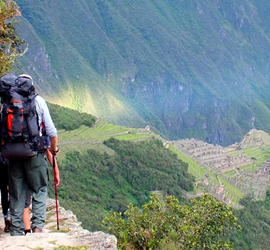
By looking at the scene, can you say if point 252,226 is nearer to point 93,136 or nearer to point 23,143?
point 93,136

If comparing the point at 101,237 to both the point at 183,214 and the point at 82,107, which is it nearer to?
the point at 183,214

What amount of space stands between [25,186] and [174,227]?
369 centimetres

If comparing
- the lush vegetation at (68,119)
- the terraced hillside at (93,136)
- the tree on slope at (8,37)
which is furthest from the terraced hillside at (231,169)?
the tree on slope at (8,37)

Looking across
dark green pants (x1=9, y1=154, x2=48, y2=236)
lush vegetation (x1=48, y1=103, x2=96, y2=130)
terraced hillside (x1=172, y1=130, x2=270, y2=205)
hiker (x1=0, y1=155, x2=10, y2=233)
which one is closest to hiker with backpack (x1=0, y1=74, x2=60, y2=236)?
dark green pants (x1=9, y1=154, x2=48, y2=236)

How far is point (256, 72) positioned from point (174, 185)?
13314cm

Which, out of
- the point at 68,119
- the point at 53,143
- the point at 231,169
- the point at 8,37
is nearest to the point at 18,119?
the point at 53,143

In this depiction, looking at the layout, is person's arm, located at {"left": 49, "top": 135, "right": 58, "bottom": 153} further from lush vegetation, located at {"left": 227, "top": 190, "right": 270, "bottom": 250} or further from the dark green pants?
lush vegetation, located at {"left": 227, "top": 190, "right": 270, "bottom": 250}

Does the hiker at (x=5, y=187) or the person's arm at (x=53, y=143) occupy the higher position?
the person's arm at (x=53, y=143)

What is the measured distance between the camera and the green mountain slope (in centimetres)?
10306

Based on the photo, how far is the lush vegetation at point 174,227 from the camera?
23.7 ft

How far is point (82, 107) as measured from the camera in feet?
312

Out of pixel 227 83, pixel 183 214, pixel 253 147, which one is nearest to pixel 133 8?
pixel 227 83

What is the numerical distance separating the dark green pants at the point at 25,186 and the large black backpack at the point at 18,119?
21cm

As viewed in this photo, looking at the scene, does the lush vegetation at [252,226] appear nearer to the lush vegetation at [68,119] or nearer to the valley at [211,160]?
the valley at [211,160]
